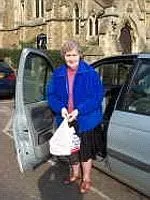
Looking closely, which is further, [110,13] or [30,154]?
[110,13]

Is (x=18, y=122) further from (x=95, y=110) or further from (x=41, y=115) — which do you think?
(x=95, y=110)

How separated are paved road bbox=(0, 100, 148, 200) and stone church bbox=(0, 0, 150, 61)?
2749 centimetres

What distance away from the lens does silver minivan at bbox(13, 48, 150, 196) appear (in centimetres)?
596

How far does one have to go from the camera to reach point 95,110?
6266mm

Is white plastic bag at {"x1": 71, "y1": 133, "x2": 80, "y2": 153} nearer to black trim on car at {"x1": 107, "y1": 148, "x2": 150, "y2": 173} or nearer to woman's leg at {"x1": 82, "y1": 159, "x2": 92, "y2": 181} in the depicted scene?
woman's leg at {"x1": 82, "y1": 159, "x2": 92, "y2": 181}

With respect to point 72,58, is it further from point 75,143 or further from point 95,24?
point 95,24

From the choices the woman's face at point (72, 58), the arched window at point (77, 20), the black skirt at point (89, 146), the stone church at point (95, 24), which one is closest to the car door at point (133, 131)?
the black skirt at point (89, 146)

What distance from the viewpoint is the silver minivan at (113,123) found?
5.96 m

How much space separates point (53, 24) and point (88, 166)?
35.9 m

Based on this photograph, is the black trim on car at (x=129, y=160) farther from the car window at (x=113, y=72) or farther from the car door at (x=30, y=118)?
the car window at (x=113, y=72)

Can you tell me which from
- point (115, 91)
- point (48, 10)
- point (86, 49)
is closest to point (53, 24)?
point (48, 10)

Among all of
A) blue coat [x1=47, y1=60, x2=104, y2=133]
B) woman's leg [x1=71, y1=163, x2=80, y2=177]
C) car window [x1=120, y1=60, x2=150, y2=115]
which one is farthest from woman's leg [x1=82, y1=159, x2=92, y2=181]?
car window [x1=120, y1=60, x2=150, y2=115]

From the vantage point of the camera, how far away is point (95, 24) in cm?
3894

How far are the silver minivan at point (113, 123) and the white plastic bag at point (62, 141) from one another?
20.7 inches
